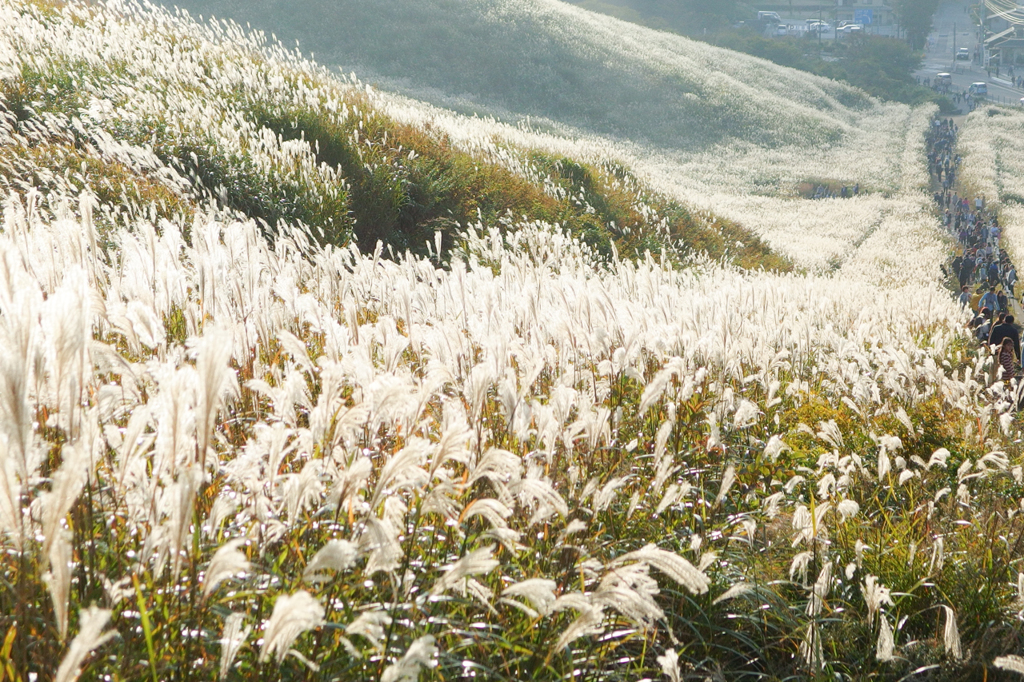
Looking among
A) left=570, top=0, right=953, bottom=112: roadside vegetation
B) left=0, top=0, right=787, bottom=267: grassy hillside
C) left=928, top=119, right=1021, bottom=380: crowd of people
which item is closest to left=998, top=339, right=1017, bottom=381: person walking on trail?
left=928, top=119, right=1021, bottom=380: crowd of people

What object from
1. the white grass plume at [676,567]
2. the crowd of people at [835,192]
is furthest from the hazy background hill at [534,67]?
the white grass plume at [676,567]

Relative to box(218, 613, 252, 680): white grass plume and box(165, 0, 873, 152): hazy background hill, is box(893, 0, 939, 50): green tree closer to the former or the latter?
box(165, 0, 873, 152): hazy background hill

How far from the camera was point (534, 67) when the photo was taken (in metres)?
44.9

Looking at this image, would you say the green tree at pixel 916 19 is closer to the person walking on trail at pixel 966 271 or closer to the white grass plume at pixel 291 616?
the person walking on trail at pixel 966 271

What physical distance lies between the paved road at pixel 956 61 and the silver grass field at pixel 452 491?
89.3 m

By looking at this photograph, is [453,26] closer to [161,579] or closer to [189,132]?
[189,132]

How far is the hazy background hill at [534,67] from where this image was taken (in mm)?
42625

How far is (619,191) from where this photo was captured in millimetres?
15945

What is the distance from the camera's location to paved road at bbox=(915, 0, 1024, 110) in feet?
266

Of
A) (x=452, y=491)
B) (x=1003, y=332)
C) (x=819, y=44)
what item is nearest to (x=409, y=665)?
(x=452, y=491)

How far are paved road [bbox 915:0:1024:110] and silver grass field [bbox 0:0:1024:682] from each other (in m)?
89.3

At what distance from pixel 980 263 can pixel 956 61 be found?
9985cm

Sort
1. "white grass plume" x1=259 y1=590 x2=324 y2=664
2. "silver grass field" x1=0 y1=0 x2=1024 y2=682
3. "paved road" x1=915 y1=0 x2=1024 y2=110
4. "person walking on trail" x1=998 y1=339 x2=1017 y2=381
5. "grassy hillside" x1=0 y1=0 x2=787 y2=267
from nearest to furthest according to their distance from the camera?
"white grass plume" x1=259 y1=590 x2=324 y2=664 < "silver grass field" x1=0 y1=0 x2=1024 y2=682 < "grassy hillside" x1=0 y1=0 x2=787 y2=267 < "person walking on trail" x1=998 y1=339 x2=1017 y2=381 < "paved road" x1=915 y1=0 x2=1024 y2=110

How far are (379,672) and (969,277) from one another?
22.5 metres
